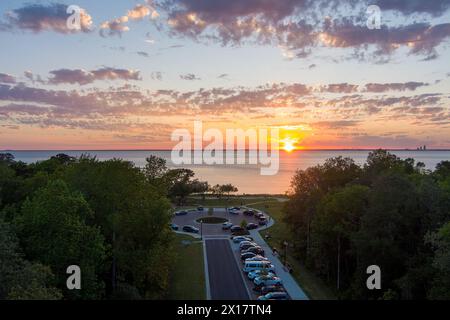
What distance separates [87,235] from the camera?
2431 cm

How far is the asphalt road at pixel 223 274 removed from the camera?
33.5 m

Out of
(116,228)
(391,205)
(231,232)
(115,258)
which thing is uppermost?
(391,205)

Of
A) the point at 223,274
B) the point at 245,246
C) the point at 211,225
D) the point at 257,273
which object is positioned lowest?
the point at 211,225

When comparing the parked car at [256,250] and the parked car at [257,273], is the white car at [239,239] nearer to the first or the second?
the parked car at [256,250]

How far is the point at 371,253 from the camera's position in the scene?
29984 millimetres

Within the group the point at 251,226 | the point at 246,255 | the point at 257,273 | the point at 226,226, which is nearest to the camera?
the point at 257,273

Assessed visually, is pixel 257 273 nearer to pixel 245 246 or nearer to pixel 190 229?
pixel 245 246

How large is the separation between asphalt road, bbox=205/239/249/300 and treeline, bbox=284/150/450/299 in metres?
8.09

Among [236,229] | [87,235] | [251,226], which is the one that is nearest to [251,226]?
[251,226]

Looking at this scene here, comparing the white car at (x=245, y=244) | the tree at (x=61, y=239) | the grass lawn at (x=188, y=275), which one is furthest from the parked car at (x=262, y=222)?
the tree at (x=61, y=239)

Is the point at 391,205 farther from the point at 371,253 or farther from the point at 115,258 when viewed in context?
the point at 115,258

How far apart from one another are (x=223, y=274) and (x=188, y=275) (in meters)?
3.37
